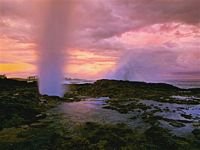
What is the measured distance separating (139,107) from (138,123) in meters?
10.1

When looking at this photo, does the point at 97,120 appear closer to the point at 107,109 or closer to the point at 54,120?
the point at 54,120

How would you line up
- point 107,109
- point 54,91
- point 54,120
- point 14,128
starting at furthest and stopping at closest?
1. point 54,91
2. point 107,109
3. point 54,120
4. point 14,128

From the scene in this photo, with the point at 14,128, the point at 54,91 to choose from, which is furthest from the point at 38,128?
the point at 54,91

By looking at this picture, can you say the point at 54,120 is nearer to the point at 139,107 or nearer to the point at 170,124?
the point at 170,124

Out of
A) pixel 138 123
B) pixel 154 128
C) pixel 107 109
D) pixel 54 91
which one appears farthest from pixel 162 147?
pixel 54 91

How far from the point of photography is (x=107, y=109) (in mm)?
33094

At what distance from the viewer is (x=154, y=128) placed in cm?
2283

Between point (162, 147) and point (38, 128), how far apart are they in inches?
338

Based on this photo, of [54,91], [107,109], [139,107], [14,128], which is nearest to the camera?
[14,128]

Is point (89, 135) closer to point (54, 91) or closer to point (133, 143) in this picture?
point (133, 143)

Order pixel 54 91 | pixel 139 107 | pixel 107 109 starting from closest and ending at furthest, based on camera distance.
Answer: pixel 107 109 → pixel 139 107 → pixel 54 91

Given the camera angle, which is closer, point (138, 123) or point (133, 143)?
point (133, 143)

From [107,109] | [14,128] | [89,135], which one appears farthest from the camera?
[107,109]

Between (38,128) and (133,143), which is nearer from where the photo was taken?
(133,143)
